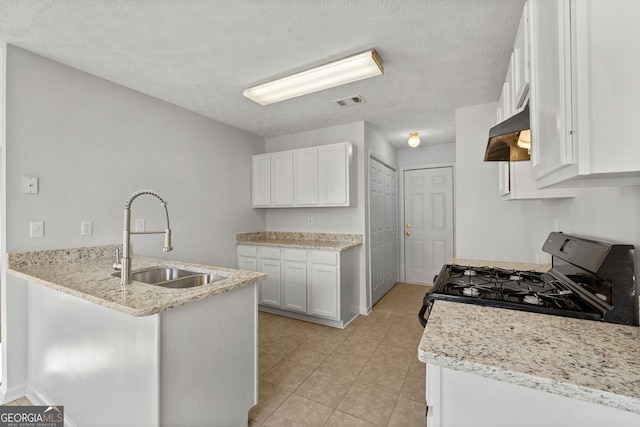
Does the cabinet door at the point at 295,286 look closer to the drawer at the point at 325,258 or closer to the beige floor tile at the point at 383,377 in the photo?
the drawer at the point at 325,258

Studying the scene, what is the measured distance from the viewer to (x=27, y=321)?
2.01 metres

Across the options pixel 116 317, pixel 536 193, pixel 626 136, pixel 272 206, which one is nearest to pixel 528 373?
pixel 626 136

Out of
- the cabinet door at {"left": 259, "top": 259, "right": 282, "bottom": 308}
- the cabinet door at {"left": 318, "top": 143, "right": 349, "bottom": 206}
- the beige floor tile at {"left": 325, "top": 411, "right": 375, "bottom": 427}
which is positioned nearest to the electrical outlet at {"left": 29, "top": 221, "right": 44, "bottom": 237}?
the cabinet door at {"left": 259, "top": 259, "right": 282, "bottom": 308}

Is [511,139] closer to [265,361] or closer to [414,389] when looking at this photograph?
[414,389]

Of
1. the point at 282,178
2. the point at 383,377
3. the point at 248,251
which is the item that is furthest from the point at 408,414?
the point at 282,178

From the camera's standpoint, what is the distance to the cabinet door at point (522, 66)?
1.26 metres

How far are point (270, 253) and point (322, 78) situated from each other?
2.09m

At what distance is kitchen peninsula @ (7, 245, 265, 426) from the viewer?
4.10 ft

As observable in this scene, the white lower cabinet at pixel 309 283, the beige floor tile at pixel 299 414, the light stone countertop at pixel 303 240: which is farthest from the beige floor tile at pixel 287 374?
A: the light stone countertop at pixel 303 240

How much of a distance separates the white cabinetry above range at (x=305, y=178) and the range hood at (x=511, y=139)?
1.82 metres

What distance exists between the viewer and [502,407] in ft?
2.53

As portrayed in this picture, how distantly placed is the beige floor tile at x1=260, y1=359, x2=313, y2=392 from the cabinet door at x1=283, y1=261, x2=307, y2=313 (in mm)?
907

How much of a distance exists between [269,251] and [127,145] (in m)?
1.81

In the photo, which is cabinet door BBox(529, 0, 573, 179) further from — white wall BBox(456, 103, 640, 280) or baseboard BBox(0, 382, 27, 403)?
baseboard BBox(0, 382, 27, 403)
